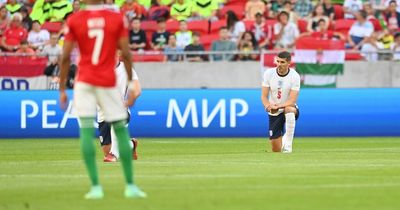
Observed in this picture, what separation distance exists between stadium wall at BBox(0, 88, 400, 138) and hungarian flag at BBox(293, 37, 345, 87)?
313 cm

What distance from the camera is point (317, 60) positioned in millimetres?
30781

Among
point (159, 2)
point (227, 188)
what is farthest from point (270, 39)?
point (227, 188)

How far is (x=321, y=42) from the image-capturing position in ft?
101

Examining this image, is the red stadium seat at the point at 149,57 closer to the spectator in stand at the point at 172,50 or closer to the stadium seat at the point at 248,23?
the spectator in stand at the point at 172,50

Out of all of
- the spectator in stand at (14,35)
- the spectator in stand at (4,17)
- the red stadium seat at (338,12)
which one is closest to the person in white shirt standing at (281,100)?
the spectator in stand at (14,35)

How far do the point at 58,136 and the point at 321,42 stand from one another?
7.25 m

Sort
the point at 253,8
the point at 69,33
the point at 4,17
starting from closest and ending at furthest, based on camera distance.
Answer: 1. the point at 69,33
2. the point at 4,17
3. the point at 253,8

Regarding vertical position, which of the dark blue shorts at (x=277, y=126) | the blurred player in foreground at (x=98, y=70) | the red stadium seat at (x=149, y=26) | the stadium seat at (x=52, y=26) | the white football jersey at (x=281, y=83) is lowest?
the red stadium seat at (x=149, y=26)

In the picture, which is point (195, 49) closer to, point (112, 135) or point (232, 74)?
point (232, 74)

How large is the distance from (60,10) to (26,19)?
98 cm

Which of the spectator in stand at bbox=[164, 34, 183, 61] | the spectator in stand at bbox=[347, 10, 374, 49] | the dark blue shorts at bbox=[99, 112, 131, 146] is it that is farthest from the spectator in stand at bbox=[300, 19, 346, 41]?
the dark blue shorts at bbox=[99, 112, 131, 146]

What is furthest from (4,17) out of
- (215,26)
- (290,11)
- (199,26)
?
(290,11)

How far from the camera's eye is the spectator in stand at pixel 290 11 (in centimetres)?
3372

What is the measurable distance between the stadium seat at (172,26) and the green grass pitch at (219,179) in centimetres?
1011
